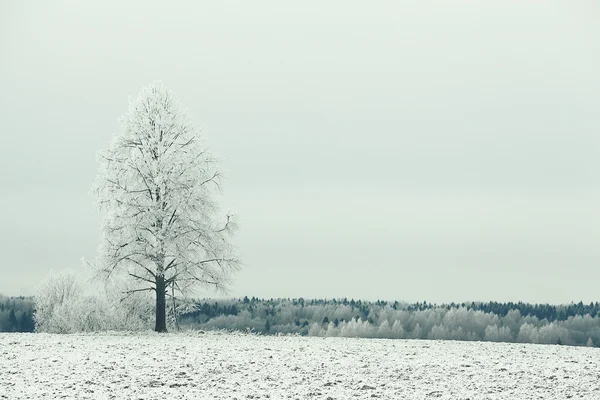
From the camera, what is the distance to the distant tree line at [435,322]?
356 ft

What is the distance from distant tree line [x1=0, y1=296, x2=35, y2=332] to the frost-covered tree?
101 metres

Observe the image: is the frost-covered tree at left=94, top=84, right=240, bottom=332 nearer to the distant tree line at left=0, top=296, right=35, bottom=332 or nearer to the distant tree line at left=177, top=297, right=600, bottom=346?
the distant tree line at left=177, top=297, right=600, bottom=346

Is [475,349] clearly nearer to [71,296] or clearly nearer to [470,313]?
[71,296]

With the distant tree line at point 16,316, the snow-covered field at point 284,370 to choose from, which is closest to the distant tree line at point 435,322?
the distant tree line at point 16,316

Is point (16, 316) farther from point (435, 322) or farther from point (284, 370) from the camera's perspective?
point (284, 370)

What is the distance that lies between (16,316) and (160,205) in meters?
111

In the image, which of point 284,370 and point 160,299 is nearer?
point 284,370

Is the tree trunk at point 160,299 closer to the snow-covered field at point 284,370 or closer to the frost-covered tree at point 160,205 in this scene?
the frost-covered tree at point 160,205

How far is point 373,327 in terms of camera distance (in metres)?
122

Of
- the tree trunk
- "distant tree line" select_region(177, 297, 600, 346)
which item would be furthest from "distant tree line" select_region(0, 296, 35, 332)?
the tree trunk

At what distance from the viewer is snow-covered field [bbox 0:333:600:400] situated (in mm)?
22906

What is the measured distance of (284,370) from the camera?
2584cm

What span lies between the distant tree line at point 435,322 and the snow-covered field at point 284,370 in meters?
71.8

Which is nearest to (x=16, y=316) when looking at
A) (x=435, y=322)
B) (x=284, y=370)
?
(x=435, y=322)
